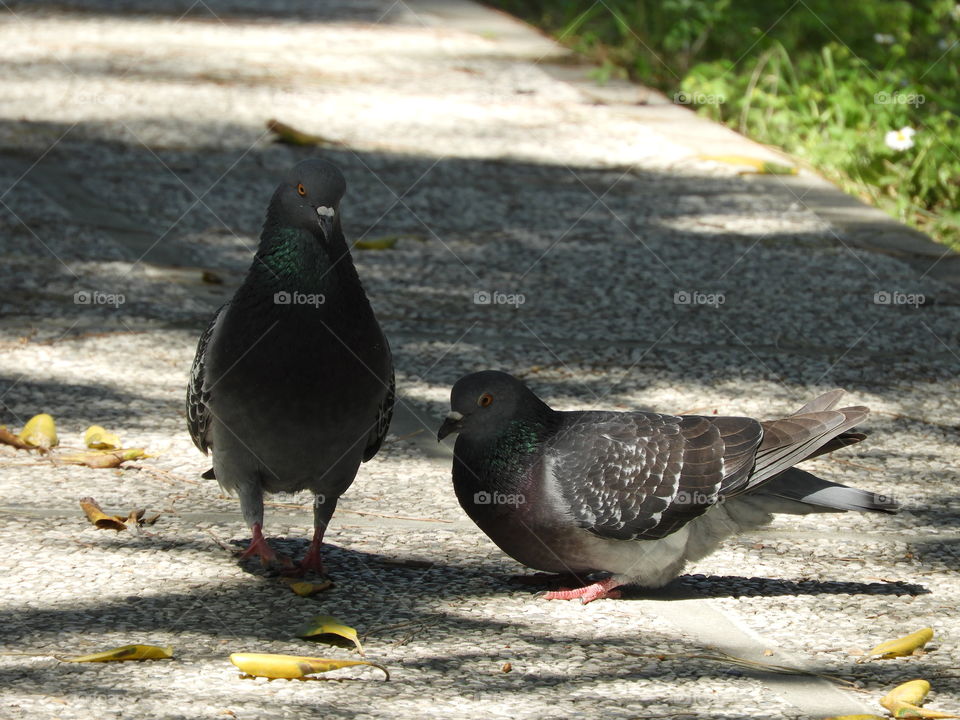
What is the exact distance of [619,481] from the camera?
357 centimetres

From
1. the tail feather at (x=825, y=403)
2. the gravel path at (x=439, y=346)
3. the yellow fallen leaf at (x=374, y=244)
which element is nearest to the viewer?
the gravel path at (x=439, y=346)

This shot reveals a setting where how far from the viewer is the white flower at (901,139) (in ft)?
24.9

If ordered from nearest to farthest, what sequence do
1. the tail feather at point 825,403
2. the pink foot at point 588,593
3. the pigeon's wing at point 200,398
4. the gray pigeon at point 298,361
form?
the gray pigeon at point 298,361 < the pink foot at point 588,593 < the pigeon's wing at point 200,398 < the tail feather at point 825,403

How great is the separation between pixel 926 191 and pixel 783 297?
1.95 metres

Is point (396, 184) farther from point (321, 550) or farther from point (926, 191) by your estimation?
point (321, 550)

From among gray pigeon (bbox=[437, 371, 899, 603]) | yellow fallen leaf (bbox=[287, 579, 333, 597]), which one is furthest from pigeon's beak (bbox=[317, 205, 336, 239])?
yellow fallen leaf (bbox=[287, 579, 333, 597])

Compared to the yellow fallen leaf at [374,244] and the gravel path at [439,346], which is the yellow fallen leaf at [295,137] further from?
the yellow fallen leaf at [374,244]

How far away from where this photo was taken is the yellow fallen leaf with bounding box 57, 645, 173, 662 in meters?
3.04

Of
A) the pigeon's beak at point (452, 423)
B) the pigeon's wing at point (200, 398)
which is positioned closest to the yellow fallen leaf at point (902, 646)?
the pigeon's beak at point (452, 423)

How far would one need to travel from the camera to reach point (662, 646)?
3.35m

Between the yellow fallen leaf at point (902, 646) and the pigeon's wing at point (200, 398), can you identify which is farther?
the pigeon's wing at point (200, 398)

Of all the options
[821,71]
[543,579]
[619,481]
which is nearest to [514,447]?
[619,481]

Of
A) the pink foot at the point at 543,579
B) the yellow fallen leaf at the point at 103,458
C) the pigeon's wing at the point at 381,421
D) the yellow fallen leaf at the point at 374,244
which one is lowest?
the pink foot at the point at 543,579

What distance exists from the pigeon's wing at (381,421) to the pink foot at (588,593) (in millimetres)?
668
